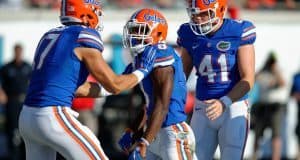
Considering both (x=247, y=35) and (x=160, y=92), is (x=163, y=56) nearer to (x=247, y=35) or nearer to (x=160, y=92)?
(x=160, y=92)

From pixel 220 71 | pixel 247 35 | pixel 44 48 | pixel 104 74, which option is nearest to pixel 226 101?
pixel 220 71

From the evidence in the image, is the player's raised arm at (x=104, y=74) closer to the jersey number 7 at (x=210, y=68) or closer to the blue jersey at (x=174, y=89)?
the blue jersey at (x=174, y=89)

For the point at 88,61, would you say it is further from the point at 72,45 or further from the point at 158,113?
the point at 158,113

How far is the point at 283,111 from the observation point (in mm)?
13289

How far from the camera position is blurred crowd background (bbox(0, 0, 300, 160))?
12.3 metres

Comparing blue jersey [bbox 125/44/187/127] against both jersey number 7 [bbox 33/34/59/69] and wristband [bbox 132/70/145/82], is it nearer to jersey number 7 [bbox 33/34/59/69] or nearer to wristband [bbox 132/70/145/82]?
wristband [bbox 132/70/145/82]

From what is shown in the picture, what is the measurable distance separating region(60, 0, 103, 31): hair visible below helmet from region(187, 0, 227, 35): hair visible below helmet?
38.4 inches

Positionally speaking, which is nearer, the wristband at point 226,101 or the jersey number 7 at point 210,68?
the wristband at point 226,101

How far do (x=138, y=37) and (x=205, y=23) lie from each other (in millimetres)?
735

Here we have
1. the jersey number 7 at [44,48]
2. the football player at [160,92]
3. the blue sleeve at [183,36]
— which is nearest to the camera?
the jersey number 7 at [44,48]

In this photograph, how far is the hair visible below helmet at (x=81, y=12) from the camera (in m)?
6.37

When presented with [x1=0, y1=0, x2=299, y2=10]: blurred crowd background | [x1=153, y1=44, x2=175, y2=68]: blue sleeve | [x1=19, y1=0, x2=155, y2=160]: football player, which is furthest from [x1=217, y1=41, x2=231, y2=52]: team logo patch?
[x1=0, y1=0, x2=299, y2=10]: blurred crowd background

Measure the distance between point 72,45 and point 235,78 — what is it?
5.25ft

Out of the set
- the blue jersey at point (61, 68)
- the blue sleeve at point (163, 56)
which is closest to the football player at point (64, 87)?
the blue jersey at point (61, 68)
